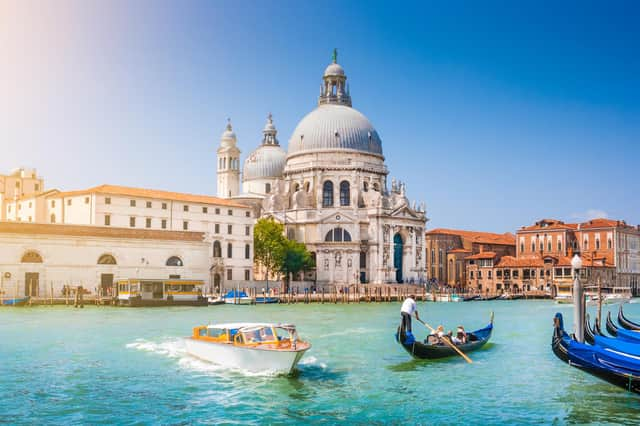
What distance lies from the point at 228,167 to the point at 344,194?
1246 centimetres

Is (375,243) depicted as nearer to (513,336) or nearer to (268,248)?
(268,248)

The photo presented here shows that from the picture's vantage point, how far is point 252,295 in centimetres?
5028

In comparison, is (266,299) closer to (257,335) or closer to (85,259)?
(85,259)

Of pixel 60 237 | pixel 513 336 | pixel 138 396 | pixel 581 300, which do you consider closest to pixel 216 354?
pixel 138 396

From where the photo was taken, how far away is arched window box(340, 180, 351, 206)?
2692 inches

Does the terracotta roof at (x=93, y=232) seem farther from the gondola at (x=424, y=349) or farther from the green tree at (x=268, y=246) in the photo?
the gondola at (x=424, y=349)

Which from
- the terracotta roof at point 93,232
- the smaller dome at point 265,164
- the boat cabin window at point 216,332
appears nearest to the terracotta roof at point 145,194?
the terracotta roof at point 93,232

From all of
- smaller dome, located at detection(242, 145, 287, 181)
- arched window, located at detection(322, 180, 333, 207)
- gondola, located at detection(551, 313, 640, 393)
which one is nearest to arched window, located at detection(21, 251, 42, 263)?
gondola, located at detection(551, 313, 640, 393)

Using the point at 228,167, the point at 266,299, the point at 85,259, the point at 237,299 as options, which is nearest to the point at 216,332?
the point at 85,259

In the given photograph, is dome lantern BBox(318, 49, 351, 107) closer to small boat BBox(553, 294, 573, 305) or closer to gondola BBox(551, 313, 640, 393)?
small boat BBox(553, 294, 573, 305)

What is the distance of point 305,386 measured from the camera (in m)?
15.3

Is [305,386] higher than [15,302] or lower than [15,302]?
lower

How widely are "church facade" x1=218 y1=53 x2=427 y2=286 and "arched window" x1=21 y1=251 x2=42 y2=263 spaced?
2806 centimetres

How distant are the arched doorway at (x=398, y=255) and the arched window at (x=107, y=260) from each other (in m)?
29.5
